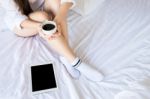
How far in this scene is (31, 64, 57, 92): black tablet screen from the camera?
1.07 meters

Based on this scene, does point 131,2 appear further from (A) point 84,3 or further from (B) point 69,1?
(B) point 69,1

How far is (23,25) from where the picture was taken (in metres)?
1.20

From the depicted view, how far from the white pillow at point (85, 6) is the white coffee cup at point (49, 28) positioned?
438mm

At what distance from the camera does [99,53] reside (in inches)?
48.2

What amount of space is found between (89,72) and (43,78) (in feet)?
0.76

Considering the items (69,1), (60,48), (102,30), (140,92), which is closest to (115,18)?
(102,30)

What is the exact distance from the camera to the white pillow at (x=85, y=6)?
144cm

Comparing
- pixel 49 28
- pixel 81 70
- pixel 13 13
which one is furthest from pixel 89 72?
pixel 13 13

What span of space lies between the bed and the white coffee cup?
209 mm

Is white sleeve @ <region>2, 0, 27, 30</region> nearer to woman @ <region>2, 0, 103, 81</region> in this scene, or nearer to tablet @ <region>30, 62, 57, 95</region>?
woman @ <region>2, 0, 103, 81</region>

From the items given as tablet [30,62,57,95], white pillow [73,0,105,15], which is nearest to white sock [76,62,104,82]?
tablet [30,62,57,95]

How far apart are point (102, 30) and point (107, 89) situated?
427 millimetres

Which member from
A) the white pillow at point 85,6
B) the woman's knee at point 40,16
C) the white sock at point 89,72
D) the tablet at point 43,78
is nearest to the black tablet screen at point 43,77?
the tablet at point 43,78

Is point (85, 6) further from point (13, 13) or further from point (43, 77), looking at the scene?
point (43, 77)
